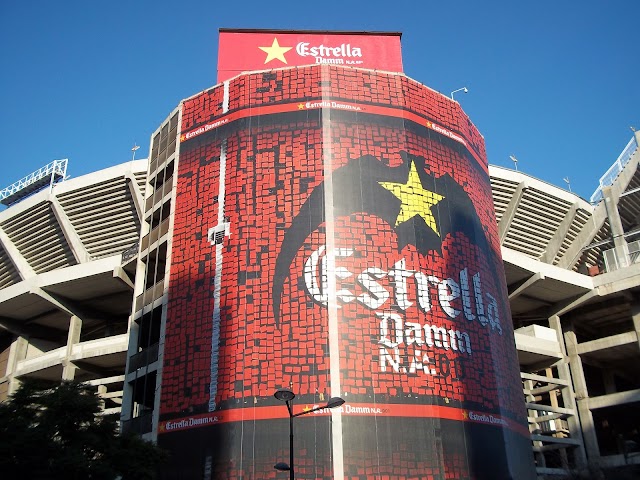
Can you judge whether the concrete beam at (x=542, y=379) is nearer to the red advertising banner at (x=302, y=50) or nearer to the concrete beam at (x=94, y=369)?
the red advertising banner at (x=302, y=50)

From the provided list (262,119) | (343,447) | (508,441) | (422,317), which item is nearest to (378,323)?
(422,317)

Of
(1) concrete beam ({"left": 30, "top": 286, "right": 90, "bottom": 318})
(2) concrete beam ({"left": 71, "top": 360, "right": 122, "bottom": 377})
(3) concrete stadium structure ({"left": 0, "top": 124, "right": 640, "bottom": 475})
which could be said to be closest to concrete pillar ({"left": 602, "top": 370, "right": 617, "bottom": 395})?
(3) concrete stadium structure ({"left": 0, "top": 124, "right": 640, "bottom": 475})

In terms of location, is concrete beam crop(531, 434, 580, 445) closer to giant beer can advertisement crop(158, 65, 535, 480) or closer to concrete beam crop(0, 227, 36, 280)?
giant beer can advertisement crop(158, 65, 535, 480)

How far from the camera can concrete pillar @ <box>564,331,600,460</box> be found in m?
51.8

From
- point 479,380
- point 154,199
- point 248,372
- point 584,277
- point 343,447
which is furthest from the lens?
point 584,277

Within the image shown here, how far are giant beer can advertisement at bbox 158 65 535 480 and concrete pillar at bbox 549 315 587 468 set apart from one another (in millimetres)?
14984

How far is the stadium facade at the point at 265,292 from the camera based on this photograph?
3312cm

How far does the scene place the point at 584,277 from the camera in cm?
5412

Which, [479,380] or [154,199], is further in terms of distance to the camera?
[154,199]

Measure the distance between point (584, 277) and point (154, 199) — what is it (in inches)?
1315

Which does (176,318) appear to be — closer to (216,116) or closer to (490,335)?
(216,116)

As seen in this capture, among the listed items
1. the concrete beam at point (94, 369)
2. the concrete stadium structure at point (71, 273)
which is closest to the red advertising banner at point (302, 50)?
the concrete stadium structure at point (71, 273)

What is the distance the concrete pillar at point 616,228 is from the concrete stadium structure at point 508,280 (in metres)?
0.11

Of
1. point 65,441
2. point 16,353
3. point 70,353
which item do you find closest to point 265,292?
point 65,441
